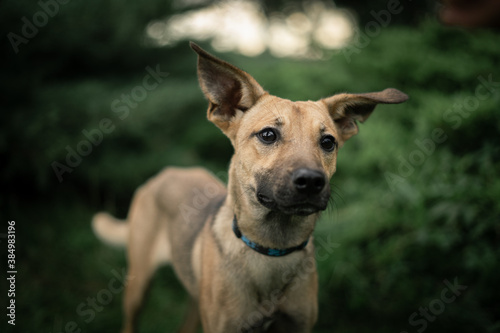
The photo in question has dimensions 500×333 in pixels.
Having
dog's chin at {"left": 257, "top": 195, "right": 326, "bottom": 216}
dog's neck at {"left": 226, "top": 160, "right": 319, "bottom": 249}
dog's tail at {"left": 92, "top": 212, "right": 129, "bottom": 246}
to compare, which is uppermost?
dog's chin at {"left": 257, "top": 195, "right": 326, "bottom": 216}

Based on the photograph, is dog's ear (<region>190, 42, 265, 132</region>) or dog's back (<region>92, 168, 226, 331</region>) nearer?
dog's ear (<region>190, 42, 265, 132</region>)

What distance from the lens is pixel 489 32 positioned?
5.51m

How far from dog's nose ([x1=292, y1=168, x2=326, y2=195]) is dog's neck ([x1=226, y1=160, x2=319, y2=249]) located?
0.49 meters

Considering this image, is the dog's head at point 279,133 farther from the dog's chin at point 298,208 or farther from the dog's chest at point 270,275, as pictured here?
the dog's chest at point 270,275

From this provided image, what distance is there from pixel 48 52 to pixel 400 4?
13012mm

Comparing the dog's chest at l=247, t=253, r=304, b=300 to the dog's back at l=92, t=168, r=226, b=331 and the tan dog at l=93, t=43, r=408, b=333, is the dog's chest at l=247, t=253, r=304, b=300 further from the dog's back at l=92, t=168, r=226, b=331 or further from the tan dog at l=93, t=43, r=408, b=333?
the dog's back at l=92, t=168, r=226, b=331

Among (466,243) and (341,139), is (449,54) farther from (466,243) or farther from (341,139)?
(341,139)

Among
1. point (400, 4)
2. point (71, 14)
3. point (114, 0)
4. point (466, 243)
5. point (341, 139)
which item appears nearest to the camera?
point (341, 139)

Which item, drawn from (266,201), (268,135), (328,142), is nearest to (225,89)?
(268,135)

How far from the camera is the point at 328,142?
2.63 metres

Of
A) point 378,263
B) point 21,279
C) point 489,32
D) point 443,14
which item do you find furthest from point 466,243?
point 21,279

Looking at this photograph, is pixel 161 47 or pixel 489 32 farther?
pixel 161 47

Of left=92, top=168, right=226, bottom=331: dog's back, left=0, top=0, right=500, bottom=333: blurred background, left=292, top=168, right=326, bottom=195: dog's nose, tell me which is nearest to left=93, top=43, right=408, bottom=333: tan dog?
left=292, top=168, right=326, bottom=195: dog's nose

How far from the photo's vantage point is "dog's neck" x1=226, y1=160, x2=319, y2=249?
100 inches
